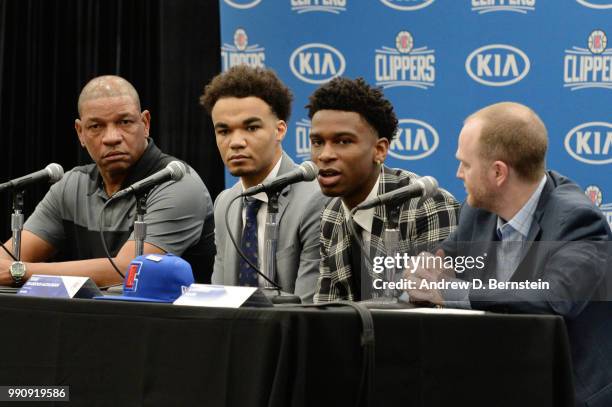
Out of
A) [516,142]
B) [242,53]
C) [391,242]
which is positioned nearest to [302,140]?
[242,53]

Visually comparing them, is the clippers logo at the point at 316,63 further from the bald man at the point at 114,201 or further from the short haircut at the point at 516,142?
the short haircut at the point at 516,142

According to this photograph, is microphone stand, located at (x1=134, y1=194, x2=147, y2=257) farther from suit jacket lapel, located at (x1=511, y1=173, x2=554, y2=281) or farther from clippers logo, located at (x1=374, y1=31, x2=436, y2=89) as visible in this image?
clippers logo, located at (x1=374, y1=31, x2=436, y2=89)

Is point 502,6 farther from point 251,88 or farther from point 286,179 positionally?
point 286,179

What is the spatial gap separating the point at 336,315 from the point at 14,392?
85 centimetres

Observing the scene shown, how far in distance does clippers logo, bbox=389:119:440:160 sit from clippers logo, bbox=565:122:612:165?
1.95 ft

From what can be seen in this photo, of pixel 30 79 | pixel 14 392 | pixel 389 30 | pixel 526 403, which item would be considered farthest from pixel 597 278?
pixel 30 79

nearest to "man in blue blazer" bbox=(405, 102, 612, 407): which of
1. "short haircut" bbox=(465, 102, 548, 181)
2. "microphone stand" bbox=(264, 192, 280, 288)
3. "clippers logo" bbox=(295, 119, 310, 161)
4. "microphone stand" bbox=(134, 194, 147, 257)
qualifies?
"short haircut" bbox=(465, 102, 548, 181)

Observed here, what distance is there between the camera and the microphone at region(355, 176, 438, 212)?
266 cm

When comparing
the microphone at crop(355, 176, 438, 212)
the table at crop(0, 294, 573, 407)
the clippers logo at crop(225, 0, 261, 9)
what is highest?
the clippers logo at crop(225, 0, 261, 9)

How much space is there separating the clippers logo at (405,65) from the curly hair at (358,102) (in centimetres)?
106

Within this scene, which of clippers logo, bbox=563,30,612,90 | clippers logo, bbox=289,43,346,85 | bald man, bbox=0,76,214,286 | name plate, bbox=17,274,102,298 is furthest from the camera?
clippers logo, bbox=289,43,346,85

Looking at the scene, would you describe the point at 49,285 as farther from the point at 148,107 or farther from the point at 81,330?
the point at 148,107

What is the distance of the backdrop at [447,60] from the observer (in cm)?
450

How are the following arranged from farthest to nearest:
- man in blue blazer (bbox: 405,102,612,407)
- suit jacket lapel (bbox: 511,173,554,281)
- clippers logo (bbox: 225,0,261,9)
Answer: clippers logo (bbox: 225,0,261,9) < suit jacket lapel (bbox: 511,173,554,281) < man in blue blazer (bbox: 405,102,612,407)
